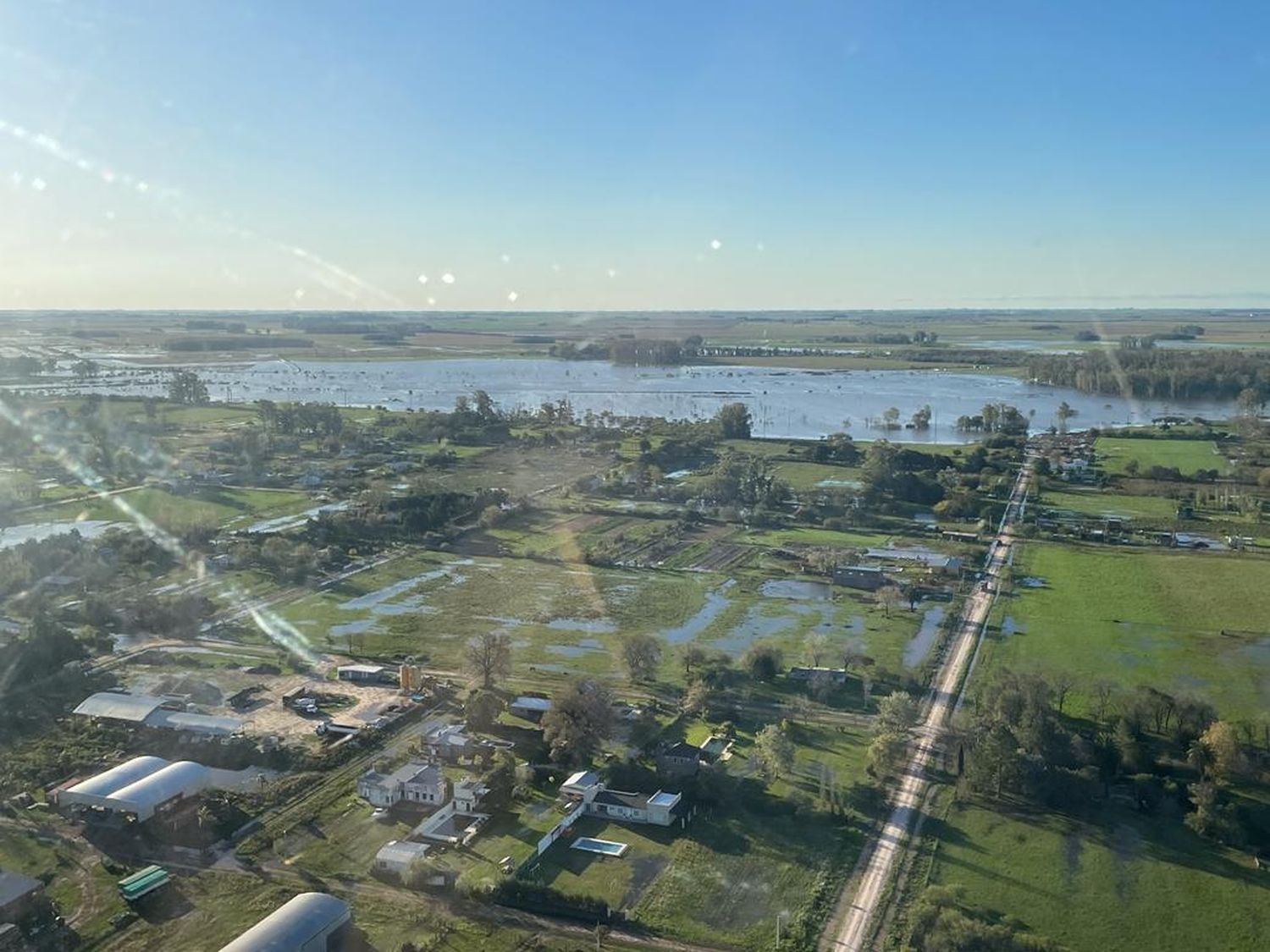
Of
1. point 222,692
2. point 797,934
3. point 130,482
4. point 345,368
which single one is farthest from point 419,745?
point 345,368

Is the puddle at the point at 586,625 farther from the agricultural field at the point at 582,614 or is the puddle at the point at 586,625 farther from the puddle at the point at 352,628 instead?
the puddle at the point at 352,628

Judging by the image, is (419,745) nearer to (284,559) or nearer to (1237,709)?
(284,559)

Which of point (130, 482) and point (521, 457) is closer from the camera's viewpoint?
point (130, 482)

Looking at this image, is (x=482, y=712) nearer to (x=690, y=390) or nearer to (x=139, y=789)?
(x=139, y=789)

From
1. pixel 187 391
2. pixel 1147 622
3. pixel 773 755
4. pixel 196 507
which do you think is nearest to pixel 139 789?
pixel 773 755

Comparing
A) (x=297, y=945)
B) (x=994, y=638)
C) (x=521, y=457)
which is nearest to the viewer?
(x=297, y=945)
